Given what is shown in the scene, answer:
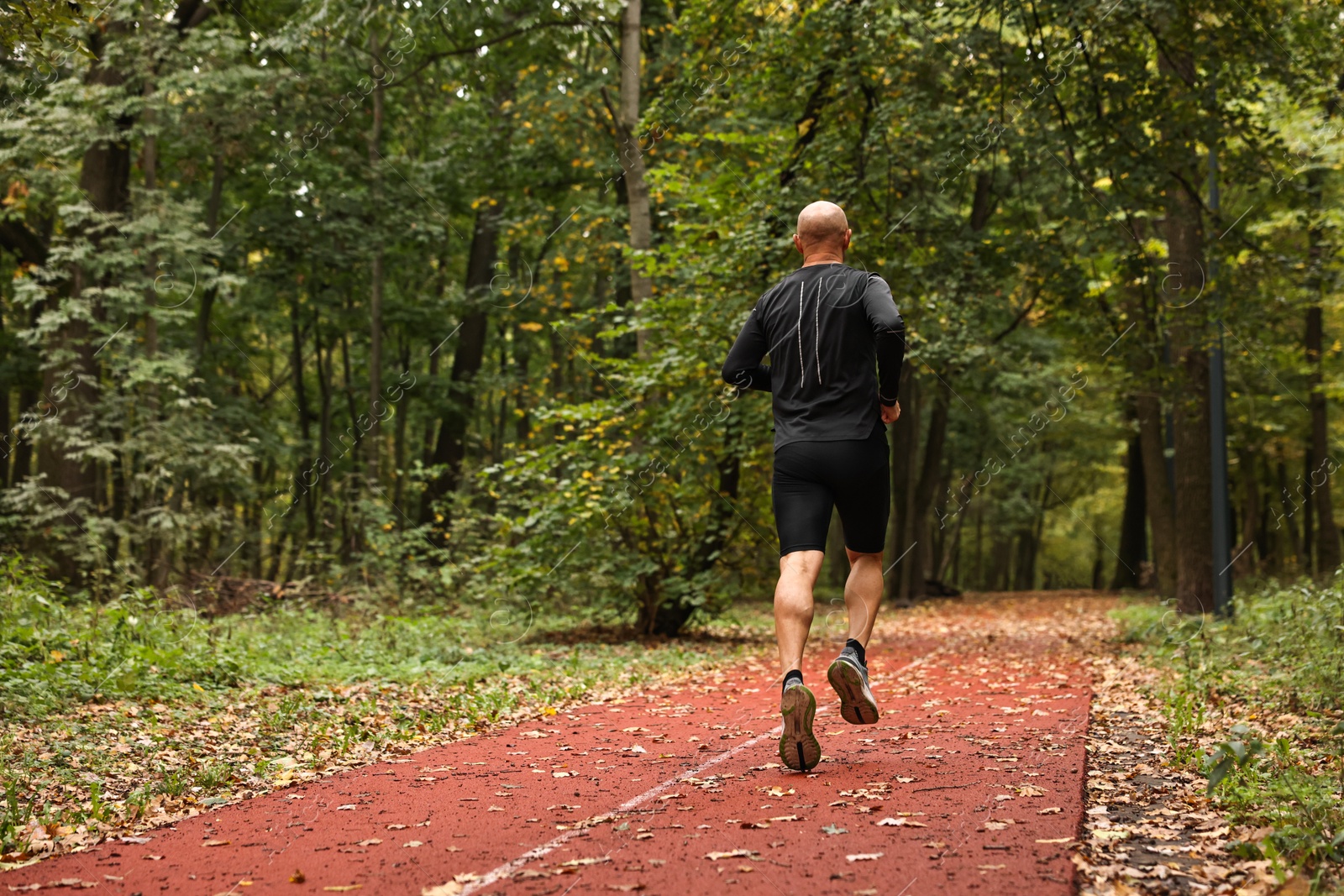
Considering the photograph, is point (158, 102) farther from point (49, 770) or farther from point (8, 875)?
point (8, 875)

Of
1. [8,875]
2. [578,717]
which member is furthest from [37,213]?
[8,875]

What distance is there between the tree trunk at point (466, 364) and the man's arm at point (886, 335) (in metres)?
20.0

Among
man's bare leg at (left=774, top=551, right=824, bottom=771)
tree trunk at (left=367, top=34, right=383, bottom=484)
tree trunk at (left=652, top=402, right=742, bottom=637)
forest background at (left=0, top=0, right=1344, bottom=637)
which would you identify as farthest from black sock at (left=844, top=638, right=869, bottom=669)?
tree trunk at (left=367, top=34, right=383, bottom=484)

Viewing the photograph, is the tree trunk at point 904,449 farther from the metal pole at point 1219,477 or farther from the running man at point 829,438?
the running man at point 829,438

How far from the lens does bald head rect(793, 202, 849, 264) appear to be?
5.29 meters

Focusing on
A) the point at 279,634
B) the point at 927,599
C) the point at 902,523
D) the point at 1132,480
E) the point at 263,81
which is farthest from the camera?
the point at 1132,480

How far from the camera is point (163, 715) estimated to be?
739cm

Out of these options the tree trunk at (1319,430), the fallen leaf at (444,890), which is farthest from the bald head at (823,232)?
the tree trunk at (1319,430)

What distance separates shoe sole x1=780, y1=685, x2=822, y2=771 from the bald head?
2070mm

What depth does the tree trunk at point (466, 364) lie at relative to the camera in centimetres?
2464

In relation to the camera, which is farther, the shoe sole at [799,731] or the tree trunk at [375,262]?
the tree trunk at [375,262]

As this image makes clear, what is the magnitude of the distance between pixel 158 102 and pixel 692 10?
8273 mm

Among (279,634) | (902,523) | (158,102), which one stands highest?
(158,102)

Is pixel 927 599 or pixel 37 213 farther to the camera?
pixel 927 599
